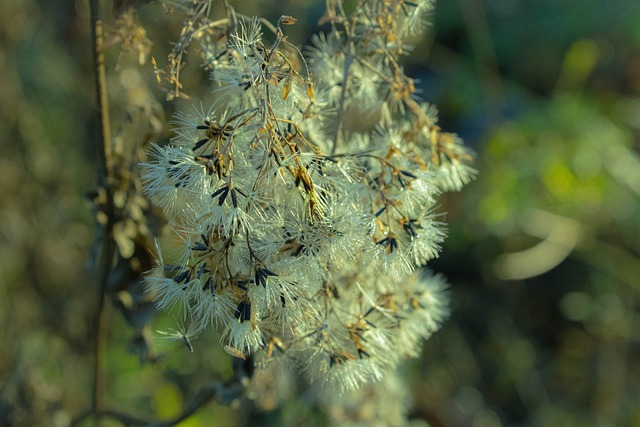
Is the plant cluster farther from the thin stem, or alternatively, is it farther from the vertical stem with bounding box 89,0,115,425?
the vertical stem with bounding box 89,0,115,425

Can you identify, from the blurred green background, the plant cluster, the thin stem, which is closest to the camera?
the plant cluster

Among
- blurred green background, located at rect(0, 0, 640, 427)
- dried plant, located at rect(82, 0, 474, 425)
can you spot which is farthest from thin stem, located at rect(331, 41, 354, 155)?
blurred green background, located at rect(0, 0, 640, 427)

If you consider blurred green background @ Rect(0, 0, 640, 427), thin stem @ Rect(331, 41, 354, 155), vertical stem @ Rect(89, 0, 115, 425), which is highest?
thin stem @ Rect(331, 41, 354, 155)

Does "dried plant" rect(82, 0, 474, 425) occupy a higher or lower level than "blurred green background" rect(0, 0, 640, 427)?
higher

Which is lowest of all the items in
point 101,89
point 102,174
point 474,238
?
point 474,238

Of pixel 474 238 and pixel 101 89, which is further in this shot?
pixel 474 238

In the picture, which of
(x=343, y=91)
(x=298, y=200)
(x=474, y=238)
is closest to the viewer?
(x=298, y=200)

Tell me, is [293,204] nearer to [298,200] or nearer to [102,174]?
[298,200]

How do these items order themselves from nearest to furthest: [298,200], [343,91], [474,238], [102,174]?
[298,200] < [343,91] < [102,174] < [474,238]

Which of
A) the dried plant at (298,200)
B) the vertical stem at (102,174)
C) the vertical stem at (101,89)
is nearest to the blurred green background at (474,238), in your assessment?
the vertical stem at (102,174)

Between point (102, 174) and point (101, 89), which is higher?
point (101, 89)

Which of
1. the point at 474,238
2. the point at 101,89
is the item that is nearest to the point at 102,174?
the point at 101,89
